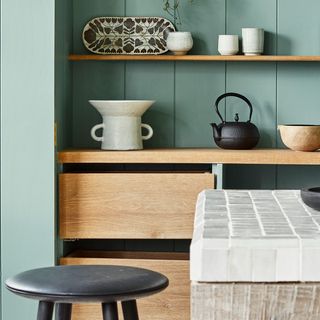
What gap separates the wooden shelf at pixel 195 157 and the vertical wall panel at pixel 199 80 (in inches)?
15.6

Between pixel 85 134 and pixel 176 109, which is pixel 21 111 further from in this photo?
pixel 176 109

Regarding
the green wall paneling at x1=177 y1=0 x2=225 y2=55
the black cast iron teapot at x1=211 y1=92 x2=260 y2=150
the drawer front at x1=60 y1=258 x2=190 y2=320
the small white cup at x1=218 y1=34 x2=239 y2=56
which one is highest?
the green wall paneling at x1=177 y1=0 x2=225 y2=55

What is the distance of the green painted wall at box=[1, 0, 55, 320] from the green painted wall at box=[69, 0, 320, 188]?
0.51 m

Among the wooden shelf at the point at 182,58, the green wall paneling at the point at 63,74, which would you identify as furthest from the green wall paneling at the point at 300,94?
the green wall paneling at the point at 63,74

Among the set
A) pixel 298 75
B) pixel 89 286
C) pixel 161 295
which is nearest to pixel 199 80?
pixel 298 75

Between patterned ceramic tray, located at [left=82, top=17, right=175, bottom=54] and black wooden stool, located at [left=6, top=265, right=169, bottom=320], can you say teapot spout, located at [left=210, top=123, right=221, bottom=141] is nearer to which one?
patterned ceramic tray, located at [left=82, top=17, right=175, bottom=54]

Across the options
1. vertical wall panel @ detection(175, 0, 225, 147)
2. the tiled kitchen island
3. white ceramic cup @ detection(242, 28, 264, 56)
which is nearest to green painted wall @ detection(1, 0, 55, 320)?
vertical wall panel @ detection(175, 0, 225, 147)

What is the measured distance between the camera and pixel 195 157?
3729 mm

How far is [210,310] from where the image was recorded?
1.36 metres

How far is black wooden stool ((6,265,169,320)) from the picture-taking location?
205 centimetres

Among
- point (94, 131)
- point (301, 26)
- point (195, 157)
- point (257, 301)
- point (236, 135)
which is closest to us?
point (257, 301)

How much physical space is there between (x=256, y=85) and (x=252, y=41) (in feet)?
0.81

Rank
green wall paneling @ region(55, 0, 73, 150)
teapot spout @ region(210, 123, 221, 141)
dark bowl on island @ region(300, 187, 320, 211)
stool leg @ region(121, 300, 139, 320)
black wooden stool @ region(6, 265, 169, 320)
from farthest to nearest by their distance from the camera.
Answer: teapot spout @ region(210, 123, 221, 141) < green wall paneling @ region(55, 0, 73, 150) < stool leg @ region(121, 300, 139, 320) < black wooden stool @ region(6, 265, 169, 320) < dark bowl on island @ region(300, 187, 320, 211)

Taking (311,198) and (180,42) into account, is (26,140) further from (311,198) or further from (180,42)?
(311,198)
